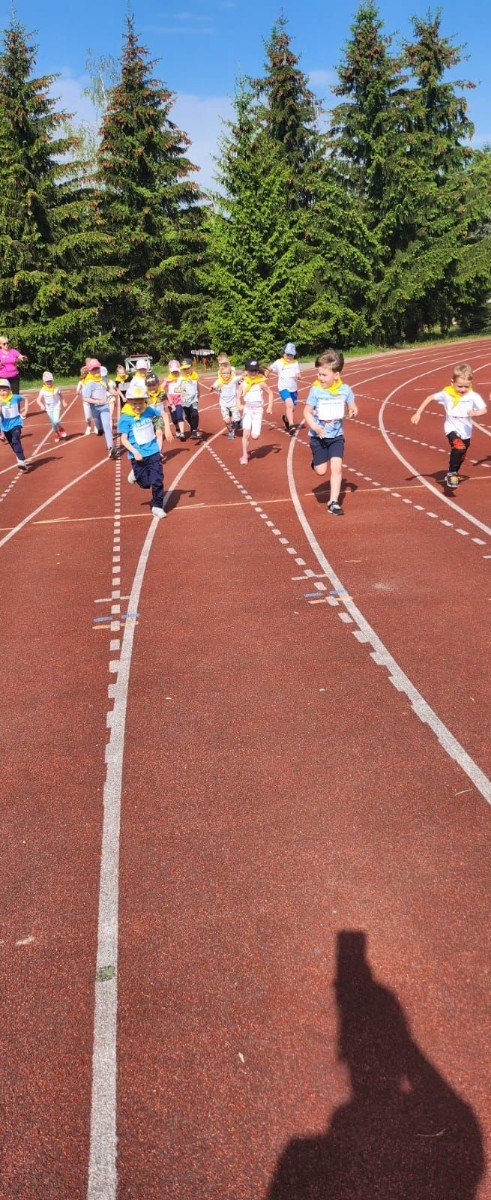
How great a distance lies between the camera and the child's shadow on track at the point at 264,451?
55.2ft

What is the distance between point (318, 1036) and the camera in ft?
10.4

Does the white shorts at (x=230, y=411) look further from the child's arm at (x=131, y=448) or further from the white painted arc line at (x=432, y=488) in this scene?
the child's arm at (x=131, y=448)

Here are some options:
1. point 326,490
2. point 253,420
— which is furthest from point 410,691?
point 253,420

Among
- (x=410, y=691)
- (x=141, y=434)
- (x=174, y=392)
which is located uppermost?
(x=174, y=392)

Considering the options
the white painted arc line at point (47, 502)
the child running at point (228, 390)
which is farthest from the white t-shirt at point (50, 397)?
the child running at point (228, 390)

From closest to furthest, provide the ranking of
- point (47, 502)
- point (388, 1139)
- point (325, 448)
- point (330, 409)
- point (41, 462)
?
point (388, 1139), point (330, 409), point (325, 448), point (47, 502), point (41, 462)

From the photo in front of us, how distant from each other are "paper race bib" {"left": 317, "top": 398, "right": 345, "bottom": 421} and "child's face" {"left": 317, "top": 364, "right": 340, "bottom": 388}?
0.75 feet

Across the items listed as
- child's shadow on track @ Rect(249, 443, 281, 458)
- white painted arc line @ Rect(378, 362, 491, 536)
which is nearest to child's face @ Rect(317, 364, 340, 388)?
white painted arc line @ Rect(378, 362, 491, 536)

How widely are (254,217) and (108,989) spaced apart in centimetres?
4133

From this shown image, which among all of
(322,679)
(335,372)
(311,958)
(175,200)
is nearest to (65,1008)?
(311,958)

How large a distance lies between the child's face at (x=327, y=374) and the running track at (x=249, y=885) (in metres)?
2.83

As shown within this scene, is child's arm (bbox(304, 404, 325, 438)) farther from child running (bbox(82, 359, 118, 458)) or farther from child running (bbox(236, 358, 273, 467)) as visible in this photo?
child running (bbox(82, 359, 118, 458))

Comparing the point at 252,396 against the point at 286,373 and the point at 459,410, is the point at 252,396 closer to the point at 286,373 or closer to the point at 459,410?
the point at 286,373

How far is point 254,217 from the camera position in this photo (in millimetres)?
39531
